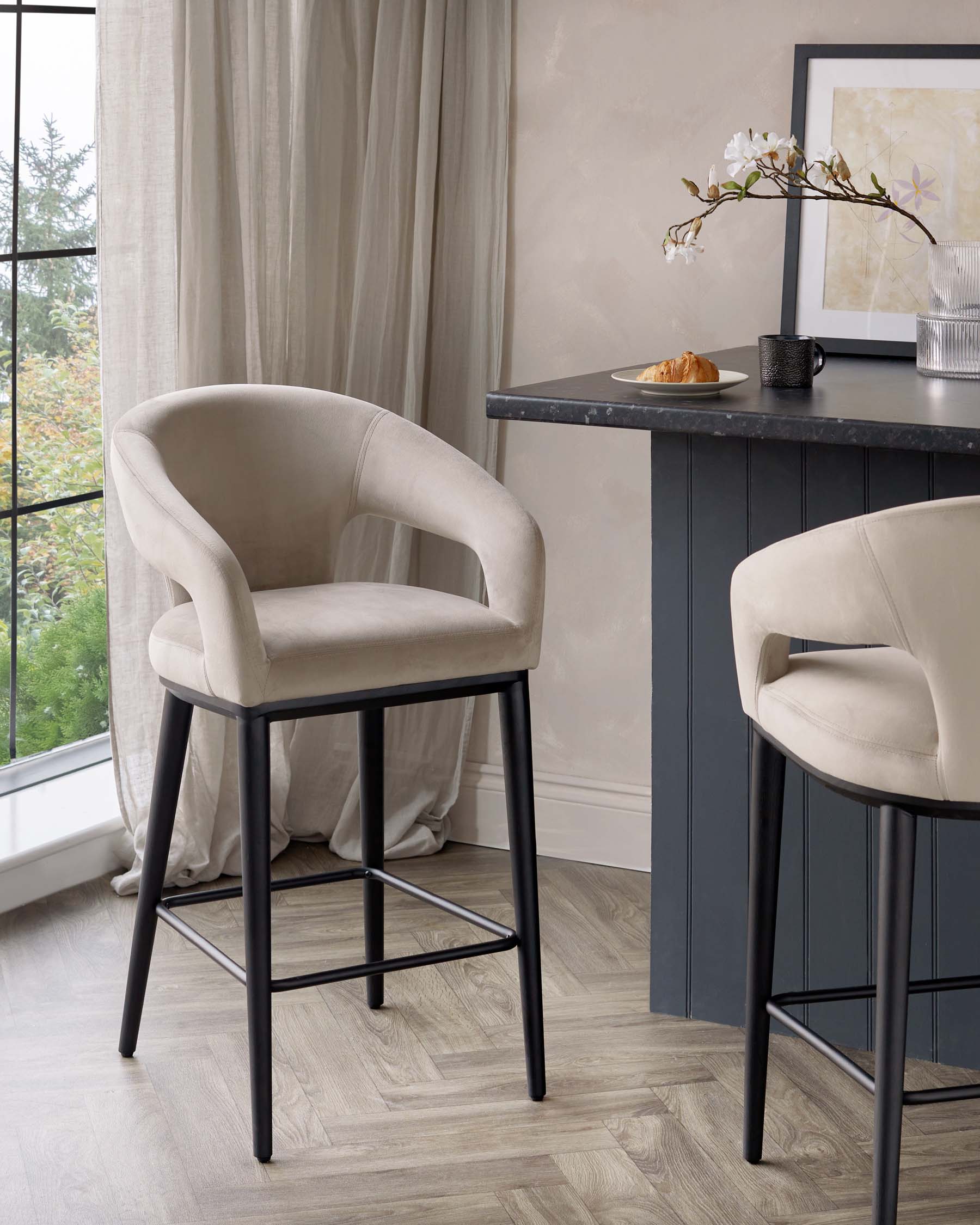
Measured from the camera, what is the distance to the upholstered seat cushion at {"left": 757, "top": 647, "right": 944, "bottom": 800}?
68.0 inches

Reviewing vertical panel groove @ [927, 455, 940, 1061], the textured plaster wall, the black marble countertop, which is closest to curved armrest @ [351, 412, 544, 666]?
the black marble countertop

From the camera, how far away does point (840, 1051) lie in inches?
81.6

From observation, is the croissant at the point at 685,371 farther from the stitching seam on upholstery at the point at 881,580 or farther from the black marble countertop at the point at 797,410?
the stitching seam on upholstery at the point at 881,580

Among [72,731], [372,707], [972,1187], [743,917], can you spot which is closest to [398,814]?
[72,731]

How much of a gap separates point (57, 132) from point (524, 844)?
1800 mm

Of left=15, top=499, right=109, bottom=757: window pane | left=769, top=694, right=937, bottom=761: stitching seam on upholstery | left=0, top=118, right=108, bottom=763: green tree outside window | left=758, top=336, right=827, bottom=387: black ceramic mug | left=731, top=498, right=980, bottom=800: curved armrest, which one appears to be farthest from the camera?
left=15, top=499, right=109, bottom=757: window pane

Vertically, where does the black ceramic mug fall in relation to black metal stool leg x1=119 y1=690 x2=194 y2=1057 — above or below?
above

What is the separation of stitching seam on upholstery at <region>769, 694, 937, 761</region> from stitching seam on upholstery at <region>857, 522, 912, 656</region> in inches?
5.7

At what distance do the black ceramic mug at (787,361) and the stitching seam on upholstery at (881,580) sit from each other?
76 centimetres

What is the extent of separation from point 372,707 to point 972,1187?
107 centimetres

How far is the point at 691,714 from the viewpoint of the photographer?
256 centimetres

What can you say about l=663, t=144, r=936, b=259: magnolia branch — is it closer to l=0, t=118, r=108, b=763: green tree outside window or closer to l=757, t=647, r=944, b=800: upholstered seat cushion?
l=757, t=647, r=944, b=800: upholstered seat cushion

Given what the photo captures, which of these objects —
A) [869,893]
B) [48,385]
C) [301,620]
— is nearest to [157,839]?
[301,620]

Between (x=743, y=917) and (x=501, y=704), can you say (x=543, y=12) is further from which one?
(x=743, y=917)
